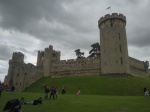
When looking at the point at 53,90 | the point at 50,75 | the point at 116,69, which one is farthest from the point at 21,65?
the point at 53,90

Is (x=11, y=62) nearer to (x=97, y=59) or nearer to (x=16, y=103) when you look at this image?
(x=97, y=59)

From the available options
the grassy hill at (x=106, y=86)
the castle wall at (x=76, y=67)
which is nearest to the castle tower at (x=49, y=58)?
the castle wall at (x=76, y=67)

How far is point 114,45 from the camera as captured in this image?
169ft

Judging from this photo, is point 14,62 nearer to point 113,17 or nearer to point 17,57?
point 17,57

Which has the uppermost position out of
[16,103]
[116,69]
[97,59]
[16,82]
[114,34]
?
[114,34]

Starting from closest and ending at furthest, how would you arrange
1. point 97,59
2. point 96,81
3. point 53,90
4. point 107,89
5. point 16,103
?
1. point 16,103
2. point 53,90
3. point 107,89
4. point 96,81
5. point 97,59

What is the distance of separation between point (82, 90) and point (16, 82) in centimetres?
2468

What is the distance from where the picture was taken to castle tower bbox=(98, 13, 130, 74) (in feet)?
164

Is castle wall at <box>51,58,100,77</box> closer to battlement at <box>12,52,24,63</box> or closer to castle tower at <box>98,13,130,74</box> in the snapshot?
castle tower at <box>98,13,130,74</box>

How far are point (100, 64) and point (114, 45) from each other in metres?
7.62

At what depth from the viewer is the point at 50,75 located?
60406mm

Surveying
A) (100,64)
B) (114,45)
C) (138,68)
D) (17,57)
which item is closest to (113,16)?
(114,45)

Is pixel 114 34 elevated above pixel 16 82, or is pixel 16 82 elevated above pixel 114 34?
pixel 114 34

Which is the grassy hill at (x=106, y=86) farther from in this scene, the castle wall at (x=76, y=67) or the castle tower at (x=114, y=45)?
the castle wall at (x=76, y=67)
